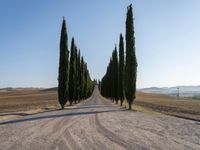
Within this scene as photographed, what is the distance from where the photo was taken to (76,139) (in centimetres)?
935

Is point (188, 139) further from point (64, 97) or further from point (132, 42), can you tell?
point (64, 97)

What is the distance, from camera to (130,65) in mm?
26516

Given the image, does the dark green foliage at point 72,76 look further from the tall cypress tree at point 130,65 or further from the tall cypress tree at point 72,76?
the tall cypress tree at point 130,65

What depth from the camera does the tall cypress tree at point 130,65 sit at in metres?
26.1

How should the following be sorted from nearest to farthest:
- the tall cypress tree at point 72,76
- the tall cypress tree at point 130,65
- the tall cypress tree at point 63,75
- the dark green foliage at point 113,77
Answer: the tall cypress tree at point 130,65
the tall cypress tree at point 63,75
the tall cypress tree at point 72,76
the dark green foliage at point 113,77

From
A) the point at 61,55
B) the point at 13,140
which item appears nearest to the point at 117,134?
the point at 13,140

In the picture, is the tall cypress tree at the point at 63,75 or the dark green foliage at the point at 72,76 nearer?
the tall cypress tree at the point at 63,75

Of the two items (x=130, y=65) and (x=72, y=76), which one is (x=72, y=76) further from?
(x=130, y=65)

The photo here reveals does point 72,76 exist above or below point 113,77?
below

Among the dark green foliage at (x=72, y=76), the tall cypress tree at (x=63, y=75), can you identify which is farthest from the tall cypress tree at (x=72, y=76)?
the tall cypress tree at (x=63, y=75)

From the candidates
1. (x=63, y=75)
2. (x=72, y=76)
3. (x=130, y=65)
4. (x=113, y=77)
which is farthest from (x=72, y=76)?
(x=130, y=65)

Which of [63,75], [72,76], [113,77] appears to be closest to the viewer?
[63,75]

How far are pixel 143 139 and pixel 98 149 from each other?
91.1 inches

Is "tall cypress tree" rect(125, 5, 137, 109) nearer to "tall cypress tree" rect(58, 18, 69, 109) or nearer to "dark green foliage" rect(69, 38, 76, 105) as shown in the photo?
"tall cypress tree" rect(58, 18, 69, 109)
